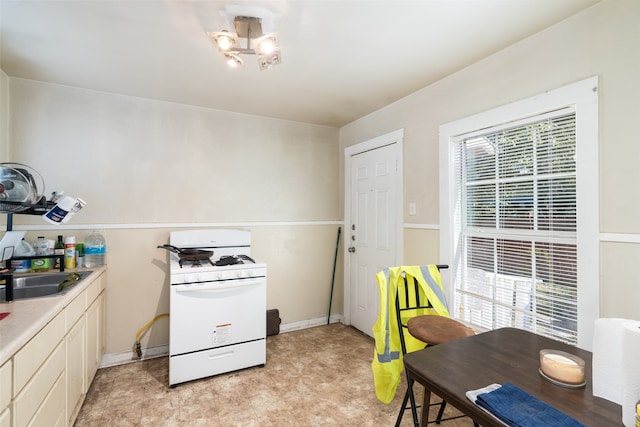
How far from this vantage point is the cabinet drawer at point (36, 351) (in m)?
1.12

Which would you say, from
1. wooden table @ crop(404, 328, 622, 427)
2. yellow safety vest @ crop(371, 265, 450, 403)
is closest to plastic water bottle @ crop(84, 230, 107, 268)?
yellow safety vest @ crop(371, 265, 450, 403)

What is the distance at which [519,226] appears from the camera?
2.00 metres

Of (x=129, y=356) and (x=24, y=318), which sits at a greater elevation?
(x=24, y=318)

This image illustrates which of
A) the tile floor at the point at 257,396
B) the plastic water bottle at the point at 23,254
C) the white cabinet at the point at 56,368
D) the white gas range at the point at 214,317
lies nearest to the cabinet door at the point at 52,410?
the white cabinet at the point at 56,368

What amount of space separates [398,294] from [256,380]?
1430 mm

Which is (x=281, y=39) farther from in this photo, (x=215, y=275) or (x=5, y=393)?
(x=5, y=393)

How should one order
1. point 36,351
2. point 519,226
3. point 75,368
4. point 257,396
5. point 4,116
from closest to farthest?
1. point 36,351
2. point 75,368
3. point 519,226
4. point 257,396
5. point 4,116

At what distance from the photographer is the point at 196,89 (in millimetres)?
2682

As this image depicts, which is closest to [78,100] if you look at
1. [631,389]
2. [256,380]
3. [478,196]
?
[256,380]

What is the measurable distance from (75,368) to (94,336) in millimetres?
511

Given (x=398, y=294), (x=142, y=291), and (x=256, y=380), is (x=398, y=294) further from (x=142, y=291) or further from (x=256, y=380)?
(x=142, y=291)

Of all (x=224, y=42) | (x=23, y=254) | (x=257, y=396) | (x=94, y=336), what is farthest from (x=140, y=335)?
(x=224, y=42)

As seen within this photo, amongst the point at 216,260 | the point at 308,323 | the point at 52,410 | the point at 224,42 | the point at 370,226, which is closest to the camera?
the point at 52,410

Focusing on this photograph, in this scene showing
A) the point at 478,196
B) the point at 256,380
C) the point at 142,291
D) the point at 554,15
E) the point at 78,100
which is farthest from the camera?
the point at 142,291
